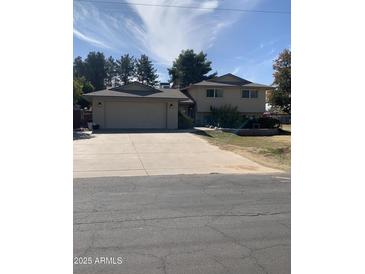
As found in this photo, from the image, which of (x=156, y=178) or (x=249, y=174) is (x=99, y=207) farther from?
(x=249, y=174)

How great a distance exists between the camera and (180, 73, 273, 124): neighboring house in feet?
105

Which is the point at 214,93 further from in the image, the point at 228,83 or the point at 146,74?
the point at 146,74

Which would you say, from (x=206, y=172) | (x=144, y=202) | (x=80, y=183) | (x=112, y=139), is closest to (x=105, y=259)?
(x=144, y=202)

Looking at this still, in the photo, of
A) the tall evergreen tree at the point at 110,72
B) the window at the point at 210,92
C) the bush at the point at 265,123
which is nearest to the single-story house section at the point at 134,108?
the window at the point at 210,92

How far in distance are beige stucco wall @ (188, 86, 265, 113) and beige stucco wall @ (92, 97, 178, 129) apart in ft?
19.0

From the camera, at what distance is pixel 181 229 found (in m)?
4.57

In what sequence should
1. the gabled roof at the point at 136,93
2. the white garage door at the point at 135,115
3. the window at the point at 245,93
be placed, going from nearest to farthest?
1. the gabled roof at the point at 136,93
2. the white garage door at the point at 135,115
3. the window at the point at 245,93

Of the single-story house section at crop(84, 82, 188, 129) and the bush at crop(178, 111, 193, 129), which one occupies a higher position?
the single-story house section at crop(84, 82, 188, 129)

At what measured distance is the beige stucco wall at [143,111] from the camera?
2514cm

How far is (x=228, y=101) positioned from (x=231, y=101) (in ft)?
0.89

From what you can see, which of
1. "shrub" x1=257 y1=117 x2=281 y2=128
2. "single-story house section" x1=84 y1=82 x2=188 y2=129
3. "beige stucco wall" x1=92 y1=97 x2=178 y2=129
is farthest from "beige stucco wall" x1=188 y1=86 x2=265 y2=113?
"beige stucco wall" x1=92 y1=97 x2=178 y2=129

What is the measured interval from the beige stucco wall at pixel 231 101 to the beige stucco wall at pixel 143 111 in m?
5.78

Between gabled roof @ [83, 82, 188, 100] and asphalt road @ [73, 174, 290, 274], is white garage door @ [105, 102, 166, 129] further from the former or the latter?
asphalt road @ [73, 174, 290, 274]

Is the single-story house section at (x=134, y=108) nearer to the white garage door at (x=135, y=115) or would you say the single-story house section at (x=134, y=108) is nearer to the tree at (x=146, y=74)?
the white garage door at (x=135, y=115)
